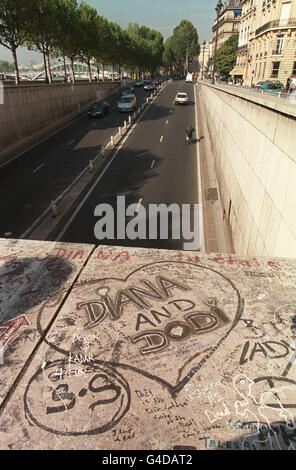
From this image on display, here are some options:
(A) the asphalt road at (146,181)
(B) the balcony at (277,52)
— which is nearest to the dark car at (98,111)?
(A) the asphalt road at (146,181)

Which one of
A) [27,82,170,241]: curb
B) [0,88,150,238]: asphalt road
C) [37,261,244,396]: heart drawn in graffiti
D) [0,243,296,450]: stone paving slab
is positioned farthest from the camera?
[0,88,150,238]: asphalt road

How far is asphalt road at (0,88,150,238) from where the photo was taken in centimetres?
1427

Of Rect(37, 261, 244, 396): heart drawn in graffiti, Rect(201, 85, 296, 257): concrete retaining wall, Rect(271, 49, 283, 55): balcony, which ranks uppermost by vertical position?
Rect(271, 49, 283, 55): balcony

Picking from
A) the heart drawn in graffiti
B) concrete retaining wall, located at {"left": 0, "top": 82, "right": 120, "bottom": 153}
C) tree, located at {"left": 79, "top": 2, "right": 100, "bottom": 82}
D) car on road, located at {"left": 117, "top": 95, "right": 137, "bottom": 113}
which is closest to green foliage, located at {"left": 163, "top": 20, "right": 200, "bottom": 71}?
tree, located at {"left": 79, "top": 2, "right": 100, "bottom": 82}

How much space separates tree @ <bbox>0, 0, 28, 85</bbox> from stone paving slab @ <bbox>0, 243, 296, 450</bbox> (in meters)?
30.3

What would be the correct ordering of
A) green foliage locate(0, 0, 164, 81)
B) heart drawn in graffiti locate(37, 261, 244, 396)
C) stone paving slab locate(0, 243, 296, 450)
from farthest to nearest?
green foliage locate(0, 0, 164, 81) → heart drawn in graffiti locate(37, 261, 244, 396) → stone paving slab locate(0, 243, 296, 450)

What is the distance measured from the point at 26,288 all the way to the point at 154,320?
9.41 feet

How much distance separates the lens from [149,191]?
17266mm

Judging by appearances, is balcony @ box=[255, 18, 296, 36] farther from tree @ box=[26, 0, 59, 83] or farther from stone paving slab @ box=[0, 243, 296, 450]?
stone paving slab @ box=[0, 243, 296, 450]

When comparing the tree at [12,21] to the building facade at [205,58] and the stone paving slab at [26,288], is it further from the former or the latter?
the building facade at [205,58]

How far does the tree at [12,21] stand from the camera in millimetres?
25281

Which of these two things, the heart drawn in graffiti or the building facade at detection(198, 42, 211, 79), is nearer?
the heart drawn in graffiti

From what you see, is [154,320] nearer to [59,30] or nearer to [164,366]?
[164,366]

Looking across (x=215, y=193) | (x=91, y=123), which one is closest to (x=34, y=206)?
(x=215, y=193)
